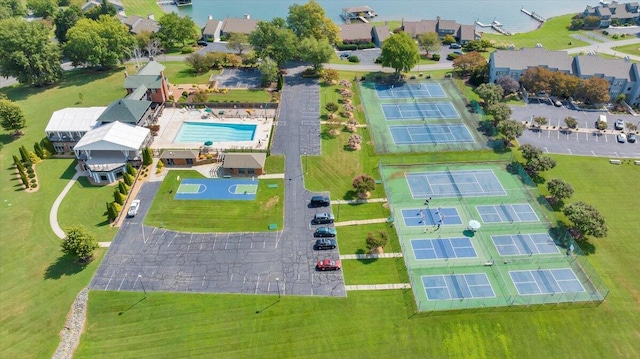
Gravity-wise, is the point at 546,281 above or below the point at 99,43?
below

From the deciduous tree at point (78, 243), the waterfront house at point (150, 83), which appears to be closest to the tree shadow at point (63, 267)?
the deciduous tree at point (78, 243)

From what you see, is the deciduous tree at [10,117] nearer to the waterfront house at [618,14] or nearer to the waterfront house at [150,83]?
the waterfront house at [150,83]

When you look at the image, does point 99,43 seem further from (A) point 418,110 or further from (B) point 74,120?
(A) point 418,110

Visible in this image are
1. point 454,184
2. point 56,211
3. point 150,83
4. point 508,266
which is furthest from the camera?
point 150,83

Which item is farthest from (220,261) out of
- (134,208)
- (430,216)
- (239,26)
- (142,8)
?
(142,8)

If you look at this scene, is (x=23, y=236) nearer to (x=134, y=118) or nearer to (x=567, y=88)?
(x=134, y=118)

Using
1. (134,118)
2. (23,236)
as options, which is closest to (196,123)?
(134,118)

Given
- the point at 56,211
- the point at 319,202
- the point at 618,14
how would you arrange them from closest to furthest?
the point at 56,211, the point at 319,202, the point at 618,14
